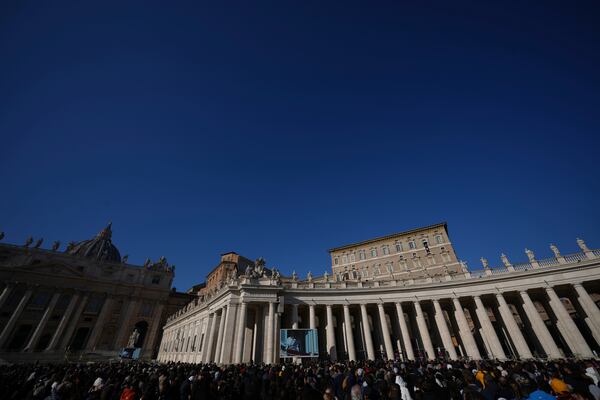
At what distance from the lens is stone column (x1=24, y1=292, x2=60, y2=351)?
43000 millimetres

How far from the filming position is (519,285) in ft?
92.5

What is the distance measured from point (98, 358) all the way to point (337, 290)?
1854 inches

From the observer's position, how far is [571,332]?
24344mm

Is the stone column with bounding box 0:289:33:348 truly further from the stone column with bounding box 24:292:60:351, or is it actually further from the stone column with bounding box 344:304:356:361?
the stone column with bounding box 344:304:356:361

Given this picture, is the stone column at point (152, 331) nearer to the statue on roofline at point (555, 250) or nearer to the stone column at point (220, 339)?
the stone column at point (220, 339)

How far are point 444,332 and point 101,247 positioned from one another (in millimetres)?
92058

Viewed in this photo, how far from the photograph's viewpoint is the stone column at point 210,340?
27403mm

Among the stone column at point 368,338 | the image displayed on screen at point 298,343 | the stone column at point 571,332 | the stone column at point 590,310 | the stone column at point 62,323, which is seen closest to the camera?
the image displayed on screen at point 298,343

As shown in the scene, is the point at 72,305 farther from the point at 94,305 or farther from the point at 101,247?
the point at 101,247

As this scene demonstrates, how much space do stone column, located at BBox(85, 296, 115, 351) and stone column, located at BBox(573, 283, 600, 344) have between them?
76.0 metres

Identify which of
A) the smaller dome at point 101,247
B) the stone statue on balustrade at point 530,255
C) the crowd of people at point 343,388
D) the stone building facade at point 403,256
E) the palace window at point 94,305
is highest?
the smaller dome at point 101,247

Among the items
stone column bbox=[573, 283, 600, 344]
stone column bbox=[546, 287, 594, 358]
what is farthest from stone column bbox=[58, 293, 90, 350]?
stone column bbox=[573, 283, 600, 344]

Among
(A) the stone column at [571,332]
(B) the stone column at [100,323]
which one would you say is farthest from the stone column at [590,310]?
(B) the stone column at [100,323]

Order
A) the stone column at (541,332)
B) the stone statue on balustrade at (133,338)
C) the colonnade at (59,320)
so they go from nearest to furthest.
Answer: the stone column at (541,332) < the colonnade at (59,320) < the stone statue on balustrade at (133,338)
